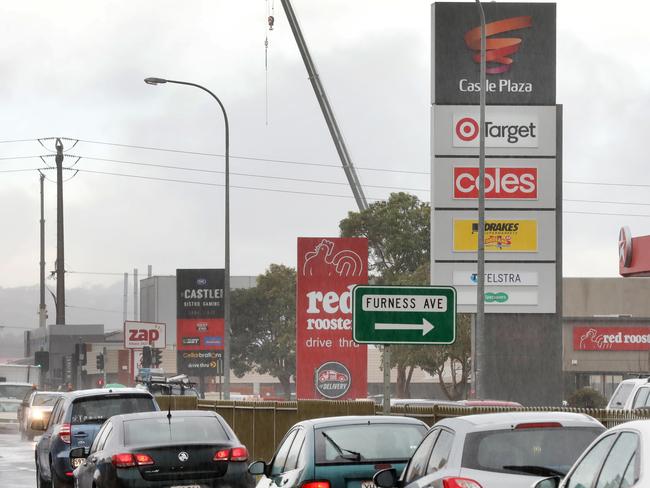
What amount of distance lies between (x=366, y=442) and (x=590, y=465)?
17.3ft

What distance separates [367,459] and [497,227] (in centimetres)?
3000

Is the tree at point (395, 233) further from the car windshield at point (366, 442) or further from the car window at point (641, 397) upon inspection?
the car windshield at point (366, 442)

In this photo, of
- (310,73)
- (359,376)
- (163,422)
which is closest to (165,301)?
(310,73)

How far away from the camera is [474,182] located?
43.2 meters

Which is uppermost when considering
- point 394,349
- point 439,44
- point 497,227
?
point 439,44

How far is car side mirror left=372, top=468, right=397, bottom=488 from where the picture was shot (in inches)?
470

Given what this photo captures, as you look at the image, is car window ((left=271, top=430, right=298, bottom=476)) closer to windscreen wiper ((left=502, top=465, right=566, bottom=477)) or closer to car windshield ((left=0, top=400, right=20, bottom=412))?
windscreen wiper ((left=502, top=465, right=566, bottom=477))

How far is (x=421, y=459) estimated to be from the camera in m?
11.8

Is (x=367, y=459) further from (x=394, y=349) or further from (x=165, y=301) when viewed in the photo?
(x=165, y=301)

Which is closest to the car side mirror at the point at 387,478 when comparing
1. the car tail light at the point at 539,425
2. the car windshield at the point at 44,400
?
the car tail light at the point at 539,425

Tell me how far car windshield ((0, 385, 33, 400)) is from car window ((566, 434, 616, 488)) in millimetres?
51126

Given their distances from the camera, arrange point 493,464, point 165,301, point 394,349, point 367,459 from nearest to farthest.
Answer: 1. point 493,464
2. point 367,459
3. point 394,349
4. point 165,301

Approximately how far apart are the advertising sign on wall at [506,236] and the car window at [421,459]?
31237mm

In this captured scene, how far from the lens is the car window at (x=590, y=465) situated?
28.2 ft
